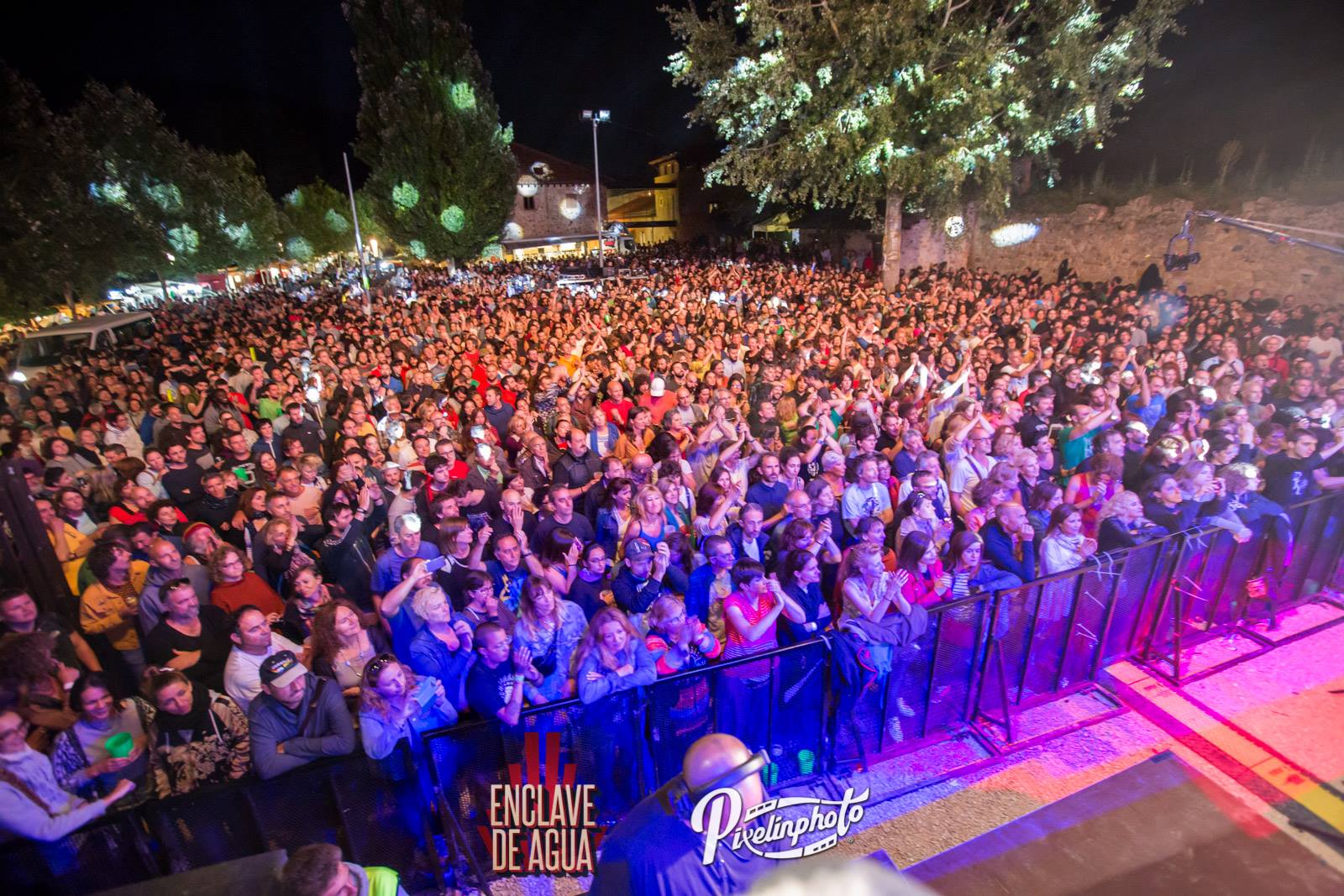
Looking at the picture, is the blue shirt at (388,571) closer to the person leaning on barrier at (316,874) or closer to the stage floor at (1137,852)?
the person leaning on barrier at (316,874)

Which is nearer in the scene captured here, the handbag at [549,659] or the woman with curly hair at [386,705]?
the woman with curly hair at [386,705]

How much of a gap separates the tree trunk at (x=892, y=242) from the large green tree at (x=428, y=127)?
19232mm

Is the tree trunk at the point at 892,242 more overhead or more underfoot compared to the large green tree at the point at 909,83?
more underfoot

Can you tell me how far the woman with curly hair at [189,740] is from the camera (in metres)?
3.07

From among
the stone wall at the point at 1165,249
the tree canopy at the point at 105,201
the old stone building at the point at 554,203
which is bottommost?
the stone wall at the point at 1165,249

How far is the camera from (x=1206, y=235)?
15.6 metres

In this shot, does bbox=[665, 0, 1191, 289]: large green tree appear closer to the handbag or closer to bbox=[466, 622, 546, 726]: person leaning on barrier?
the handbag

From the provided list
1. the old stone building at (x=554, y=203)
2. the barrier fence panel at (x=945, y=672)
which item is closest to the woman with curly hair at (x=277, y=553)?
the barrier fence panel at (x=945, y=672)

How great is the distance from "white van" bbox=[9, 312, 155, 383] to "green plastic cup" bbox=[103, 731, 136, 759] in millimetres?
15488

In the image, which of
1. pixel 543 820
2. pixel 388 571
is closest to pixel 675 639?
pixel 543 820

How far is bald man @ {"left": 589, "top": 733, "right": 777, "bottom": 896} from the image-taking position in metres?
2.06

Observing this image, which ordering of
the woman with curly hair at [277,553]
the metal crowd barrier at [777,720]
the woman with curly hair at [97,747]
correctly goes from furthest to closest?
1. the woman with curly hair at [277,553]
2. the metal crowd barrier at [777,720]
3. the woman with curly hair at [97,747]

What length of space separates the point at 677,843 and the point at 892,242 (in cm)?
1983

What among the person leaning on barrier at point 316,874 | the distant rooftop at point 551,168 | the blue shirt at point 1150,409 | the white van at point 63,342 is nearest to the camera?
the person leaning on barrier at point 316,874
